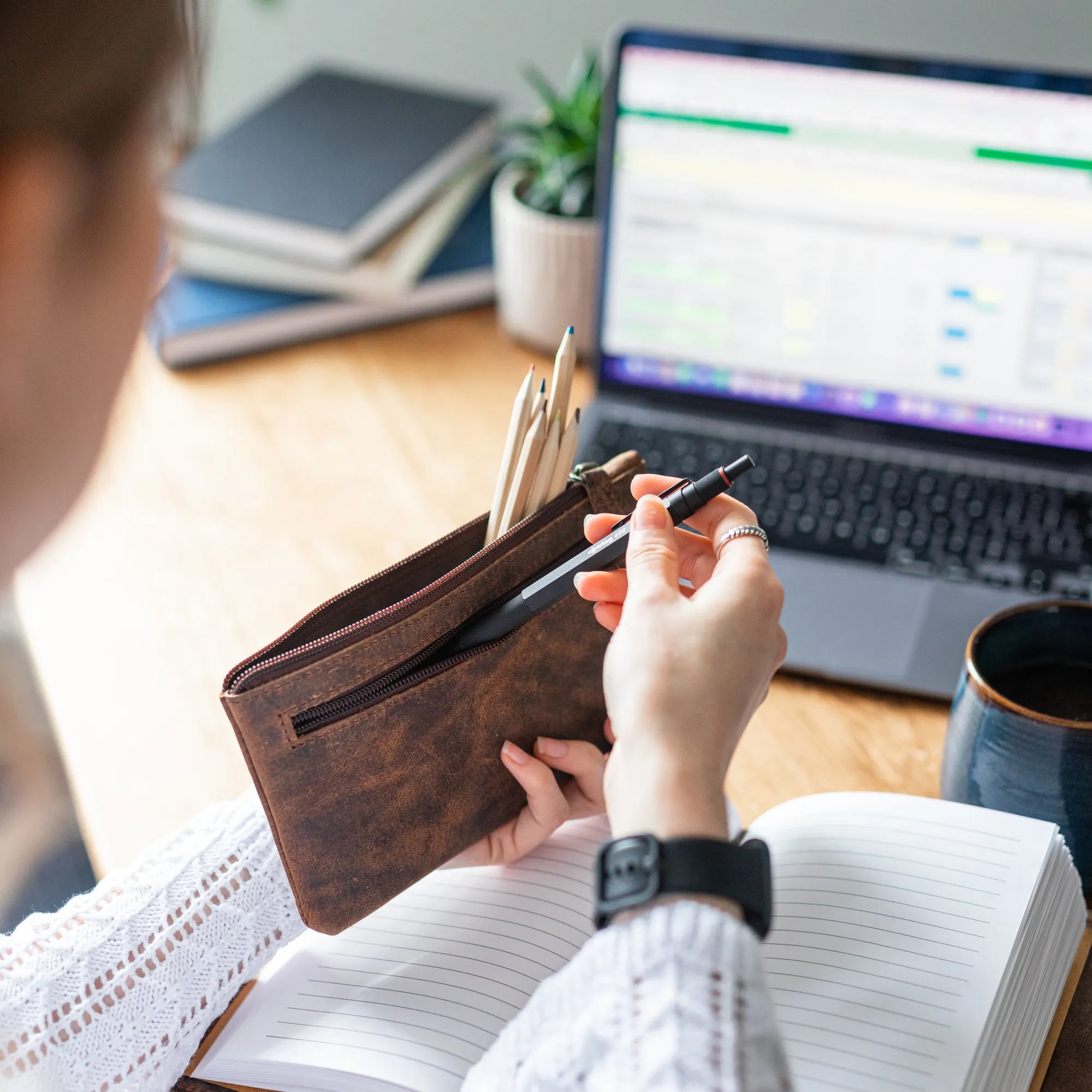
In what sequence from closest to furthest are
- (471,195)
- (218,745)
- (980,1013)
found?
(980,1013), (218,745), (471,195)

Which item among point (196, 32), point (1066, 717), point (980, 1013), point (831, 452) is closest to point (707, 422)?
point (831, 452)

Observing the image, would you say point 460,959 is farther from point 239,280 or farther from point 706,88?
point 239,280

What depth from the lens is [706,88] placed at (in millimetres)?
892

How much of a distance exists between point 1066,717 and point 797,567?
0.84ft

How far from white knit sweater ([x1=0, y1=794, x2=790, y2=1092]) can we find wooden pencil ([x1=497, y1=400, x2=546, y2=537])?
0.65ft

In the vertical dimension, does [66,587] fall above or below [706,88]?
below

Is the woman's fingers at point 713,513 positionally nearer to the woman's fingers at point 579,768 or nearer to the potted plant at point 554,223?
the woman's fingers at point 579,768

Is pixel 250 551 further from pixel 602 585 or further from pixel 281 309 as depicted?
pixel 602 585

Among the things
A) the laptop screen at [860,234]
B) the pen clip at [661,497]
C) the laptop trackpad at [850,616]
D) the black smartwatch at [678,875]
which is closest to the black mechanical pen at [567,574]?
the pen clip at [661,497]

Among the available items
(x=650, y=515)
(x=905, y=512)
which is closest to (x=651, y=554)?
(x=650, y=515)

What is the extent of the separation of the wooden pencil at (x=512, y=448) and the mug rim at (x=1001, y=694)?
0.80 ft

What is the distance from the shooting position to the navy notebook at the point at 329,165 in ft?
3.69

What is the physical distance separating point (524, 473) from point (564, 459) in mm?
25

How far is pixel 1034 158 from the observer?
842 mm
